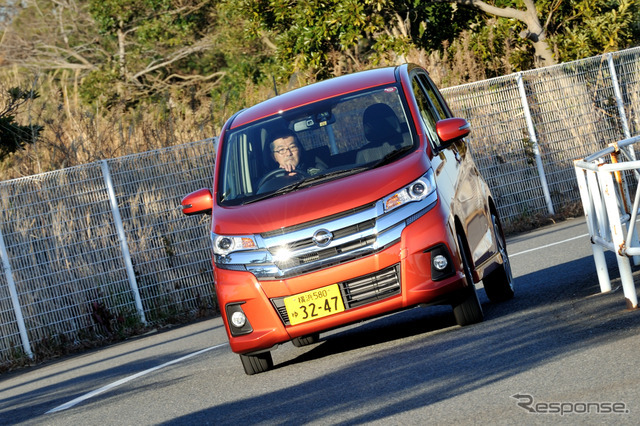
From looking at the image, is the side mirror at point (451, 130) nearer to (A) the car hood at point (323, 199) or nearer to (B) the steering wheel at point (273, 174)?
(A) the car hood at point (323, 199)

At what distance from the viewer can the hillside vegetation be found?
17.2 metres

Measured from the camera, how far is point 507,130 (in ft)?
57.1

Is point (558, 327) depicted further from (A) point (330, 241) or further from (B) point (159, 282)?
(B) point (159, 282)

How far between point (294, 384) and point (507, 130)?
1098cm

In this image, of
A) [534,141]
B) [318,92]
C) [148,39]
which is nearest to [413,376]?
[318,92]

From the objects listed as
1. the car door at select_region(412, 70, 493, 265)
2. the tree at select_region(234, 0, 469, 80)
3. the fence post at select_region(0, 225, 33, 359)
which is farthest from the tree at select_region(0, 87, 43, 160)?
the car door at select_region(412, 70, 493, 265)

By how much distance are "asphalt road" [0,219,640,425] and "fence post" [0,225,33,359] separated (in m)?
1.98

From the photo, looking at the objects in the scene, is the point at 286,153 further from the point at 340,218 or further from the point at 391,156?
the point at 340,218

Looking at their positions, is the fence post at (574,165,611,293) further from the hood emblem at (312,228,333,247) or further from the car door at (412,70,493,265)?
the hood emblem at (312,228,333,247)

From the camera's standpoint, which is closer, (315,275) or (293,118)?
(315,275)

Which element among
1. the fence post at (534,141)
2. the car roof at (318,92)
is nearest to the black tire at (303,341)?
the car roof at (318,92)

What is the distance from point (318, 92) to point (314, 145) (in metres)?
0.69

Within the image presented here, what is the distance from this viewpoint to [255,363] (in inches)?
320

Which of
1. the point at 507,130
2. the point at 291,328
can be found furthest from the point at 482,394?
the point at 507,130
